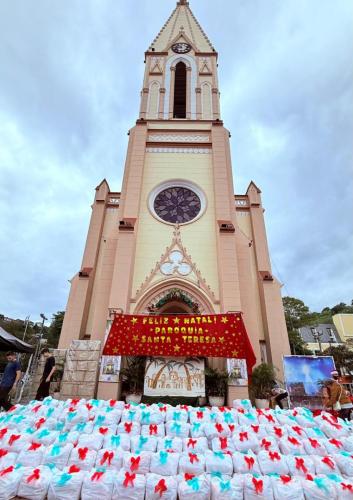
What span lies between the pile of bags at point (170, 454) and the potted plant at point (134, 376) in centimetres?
454

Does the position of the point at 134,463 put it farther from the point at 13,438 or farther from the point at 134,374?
the point at 134,374

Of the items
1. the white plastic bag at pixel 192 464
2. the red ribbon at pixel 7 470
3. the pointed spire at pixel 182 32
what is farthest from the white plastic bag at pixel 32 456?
the pointed spire at pixel 182 32

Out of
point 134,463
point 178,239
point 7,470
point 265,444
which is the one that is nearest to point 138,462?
point 134,463

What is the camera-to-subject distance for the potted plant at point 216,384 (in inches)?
343

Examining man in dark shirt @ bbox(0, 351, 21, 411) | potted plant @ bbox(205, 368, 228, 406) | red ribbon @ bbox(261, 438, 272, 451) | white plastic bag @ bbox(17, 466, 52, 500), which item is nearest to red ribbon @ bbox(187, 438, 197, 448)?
red ribbon @ bbox(261, 438, 272, 451)

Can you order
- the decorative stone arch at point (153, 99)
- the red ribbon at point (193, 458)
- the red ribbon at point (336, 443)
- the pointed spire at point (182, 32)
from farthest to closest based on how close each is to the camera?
the pointed spire at point (182, 32) < the decorative stone arch at point (153, 99) < the red ribbon at point (336, 443) < the red ribbon at point (193, 458)

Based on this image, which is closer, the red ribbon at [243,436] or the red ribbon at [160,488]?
the red ribbon at [160,488]

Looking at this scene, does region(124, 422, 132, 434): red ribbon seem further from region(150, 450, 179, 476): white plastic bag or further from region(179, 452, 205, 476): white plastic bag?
region(179, 452, 205, 476): white plastic bag

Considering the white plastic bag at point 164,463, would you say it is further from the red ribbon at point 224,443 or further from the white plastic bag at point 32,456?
the white plastic bag at point 32,456

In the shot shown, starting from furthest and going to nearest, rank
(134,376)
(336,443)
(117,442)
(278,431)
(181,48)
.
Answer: (181,48) < (134,376) < (278,431) < (336,443) < (117,442)

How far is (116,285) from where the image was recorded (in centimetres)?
1041

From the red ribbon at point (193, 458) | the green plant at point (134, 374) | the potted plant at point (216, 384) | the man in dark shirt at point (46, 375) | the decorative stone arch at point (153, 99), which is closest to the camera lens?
the red ribbon at point (193, 458)

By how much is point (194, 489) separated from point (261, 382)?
24.9 ft

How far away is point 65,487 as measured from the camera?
265 centimetres
